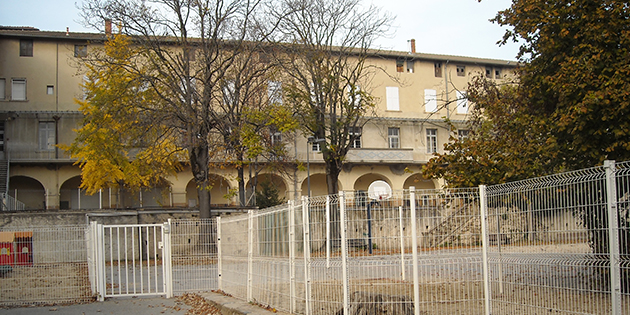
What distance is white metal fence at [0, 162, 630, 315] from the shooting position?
7.27m

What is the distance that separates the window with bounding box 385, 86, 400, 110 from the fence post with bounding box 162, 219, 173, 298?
122 ft

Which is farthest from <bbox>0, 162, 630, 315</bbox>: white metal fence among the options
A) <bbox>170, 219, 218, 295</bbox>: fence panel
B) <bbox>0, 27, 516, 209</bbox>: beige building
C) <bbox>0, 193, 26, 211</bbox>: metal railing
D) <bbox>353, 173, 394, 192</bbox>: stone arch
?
<bbox>353, 173, 394, 192</bbox>: stone arch

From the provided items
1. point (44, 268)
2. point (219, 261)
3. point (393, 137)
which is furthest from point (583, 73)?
point (393, 137)

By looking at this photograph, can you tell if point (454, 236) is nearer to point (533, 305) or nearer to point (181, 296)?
point (533, 305)

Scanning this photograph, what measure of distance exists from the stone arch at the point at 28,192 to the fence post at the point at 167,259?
2882 cm

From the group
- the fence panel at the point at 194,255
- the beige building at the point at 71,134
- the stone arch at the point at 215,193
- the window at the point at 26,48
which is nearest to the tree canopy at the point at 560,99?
the fence panel at the point at 194,255

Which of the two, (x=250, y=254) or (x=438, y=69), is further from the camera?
(x=438, y=69)

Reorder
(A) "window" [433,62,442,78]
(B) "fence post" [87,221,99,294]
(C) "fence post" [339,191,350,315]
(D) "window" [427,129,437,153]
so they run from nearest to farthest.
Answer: (C) "fence post" [339,191,350,315], (B) "fence post" [87,221,99,294], (D) "window" [427,129,437,153], (A) "window" [433,62,442,78]

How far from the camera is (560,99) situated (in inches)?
455

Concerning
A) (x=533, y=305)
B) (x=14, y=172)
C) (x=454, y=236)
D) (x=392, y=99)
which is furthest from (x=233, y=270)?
(x=392, y=99)

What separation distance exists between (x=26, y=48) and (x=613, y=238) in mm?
45548

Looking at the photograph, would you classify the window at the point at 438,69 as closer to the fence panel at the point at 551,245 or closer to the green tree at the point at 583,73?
the green tree at the point at 583,73

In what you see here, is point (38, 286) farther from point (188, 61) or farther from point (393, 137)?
point (393, 137)

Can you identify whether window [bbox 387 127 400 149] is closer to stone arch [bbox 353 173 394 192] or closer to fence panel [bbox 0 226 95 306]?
stone arch [bbox 353 173 394 192]
